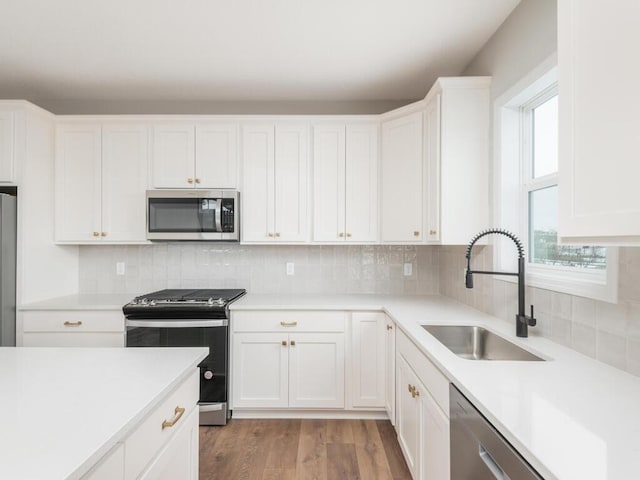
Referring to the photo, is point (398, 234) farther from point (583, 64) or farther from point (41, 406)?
point (41, 406)

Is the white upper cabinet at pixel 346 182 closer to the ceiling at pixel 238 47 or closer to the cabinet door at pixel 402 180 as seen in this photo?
the cabinet door at pixel 402 180

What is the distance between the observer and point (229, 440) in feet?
7.56

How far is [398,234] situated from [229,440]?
1880 millimetres

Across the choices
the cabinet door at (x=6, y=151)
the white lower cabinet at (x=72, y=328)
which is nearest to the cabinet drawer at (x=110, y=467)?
the white lower cabinet at (x=72, y=328)

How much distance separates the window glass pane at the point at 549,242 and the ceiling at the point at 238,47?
3.48 feet

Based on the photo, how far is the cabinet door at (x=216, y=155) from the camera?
2.80 m

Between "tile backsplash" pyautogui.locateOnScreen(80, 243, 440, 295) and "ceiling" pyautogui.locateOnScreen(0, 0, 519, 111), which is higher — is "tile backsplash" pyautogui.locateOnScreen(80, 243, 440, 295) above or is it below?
below

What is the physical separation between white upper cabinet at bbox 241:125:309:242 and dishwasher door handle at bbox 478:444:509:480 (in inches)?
78.3

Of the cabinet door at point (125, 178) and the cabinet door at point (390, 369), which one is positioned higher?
the cabinet door at point (125, 178)

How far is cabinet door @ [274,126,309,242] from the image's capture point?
280 centimetres

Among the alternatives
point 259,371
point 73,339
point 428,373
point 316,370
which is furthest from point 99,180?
point 428,373

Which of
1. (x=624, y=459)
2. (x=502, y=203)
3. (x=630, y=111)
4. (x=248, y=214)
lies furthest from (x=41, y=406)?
(x=502, y=203)

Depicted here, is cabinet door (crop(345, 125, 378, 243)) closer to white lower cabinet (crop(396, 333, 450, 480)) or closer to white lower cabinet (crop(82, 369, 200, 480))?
white lower cabinet (crop(396, 333, 450, 480))

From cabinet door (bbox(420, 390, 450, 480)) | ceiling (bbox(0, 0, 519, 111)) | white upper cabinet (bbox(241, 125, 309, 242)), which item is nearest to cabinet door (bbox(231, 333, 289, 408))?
white upper cabinet (bbox(241, 125, 309, 242))
